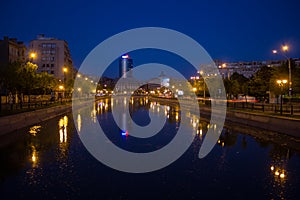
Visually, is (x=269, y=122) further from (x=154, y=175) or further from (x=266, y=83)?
(x=266, y=83)

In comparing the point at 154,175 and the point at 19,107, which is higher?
the point at 19,107

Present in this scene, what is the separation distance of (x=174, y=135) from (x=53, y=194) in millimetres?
12234

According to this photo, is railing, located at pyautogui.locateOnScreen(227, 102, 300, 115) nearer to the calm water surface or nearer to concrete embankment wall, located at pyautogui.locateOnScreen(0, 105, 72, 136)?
the calm water surface

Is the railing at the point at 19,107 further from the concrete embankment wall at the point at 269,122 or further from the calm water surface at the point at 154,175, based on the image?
the concrete embankment wall at the point at 269,122

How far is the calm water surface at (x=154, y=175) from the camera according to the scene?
8141 millimetres

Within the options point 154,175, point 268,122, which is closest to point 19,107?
point 268,122

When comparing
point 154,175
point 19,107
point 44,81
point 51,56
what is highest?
point 51,56

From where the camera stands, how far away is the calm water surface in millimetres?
8141

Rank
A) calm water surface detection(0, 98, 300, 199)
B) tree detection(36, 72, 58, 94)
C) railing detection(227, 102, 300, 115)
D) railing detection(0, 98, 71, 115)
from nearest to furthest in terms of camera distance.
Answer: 1. calm water surface detection(0, 98, 300, 199)
2. railing detection(0, 98, 71, 115)
3. railing detection(227, 102, 300, 115)
4. tree detection(36, 72, 58, 94)

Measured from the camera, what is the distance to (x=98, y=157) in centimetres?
1271

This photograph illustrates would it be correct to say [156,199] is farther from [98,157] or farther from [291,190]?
[98,157]

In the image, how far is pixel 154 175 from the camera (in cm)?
1009

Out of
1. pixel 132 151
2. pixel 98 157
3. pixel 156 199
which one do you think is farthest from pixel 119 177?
pixel 132 151

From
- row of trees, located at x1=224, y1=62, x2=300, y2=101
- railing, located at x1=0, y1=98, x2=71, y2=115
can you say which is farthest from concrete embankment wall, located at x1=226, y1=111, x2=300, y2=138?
row of trees, located at x1=224, y1=62, x2=300, y2=101
